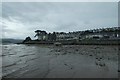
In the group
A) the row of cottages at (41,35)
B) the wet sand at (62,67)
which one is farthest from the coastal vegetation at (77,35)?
the wet sand at (62,67)

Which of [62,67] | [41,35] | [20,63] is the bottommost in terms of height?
[20,63]

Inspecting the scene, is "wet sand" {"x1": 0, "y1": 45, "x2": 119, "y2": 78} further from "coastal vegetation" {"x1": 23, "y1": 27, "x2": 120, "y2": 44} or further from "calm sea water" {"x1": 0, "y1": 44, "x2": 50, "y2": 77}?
"coastal vegetation" {"x1": 23, "y1": 27, "x2": 120, "y2": 44}

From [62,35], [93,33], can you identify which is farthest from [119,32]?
[62,35]

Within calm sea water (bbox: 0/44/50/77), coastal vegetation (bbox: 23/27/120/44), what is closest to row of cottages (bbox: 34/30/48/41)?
coastal vegetation (bbox: 23/27/120/44)

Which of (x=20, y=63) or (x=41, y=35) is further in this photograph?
(x=41, y=35)

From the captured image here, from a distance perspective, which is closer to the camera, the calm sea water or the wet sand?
the wet sand

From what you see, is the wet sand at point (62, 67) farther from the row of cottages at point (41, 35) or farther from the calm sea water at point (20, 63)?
the row of cottages at point (41, 35)

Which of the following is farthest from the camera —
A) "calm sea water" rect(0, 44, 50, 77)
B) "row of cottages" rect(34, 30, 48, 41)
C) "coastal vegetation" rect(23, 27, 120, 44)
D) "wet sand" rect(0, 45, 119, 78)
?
"row of cottages" rect(34, 30, 48, 41)

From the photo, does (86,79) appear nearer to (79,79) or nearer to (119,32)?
(79,79)

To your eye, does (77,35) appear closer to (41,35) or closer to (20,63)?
(41,35)

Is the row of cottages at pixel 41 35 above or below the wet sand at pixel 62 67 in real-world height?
above

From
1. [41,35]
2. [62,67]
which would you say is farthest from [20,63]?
[41,35]

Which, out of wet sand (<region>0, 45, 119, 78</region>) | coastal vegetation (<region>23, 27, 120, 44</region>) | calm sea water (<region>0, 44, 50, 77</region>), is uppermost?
coastal vegetation (<region>23, 27, 120, 44</region>)

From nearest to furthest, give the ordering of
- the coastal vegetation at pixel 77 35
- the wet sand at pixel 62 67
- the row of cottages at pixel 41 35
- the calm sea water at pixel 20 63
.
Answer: the wet sand at pixel 62 67 < the calm sea water at pixel 20 63 < the coastal vegetation at pixel 77 35 < the row of cottages at pixel 41 35
